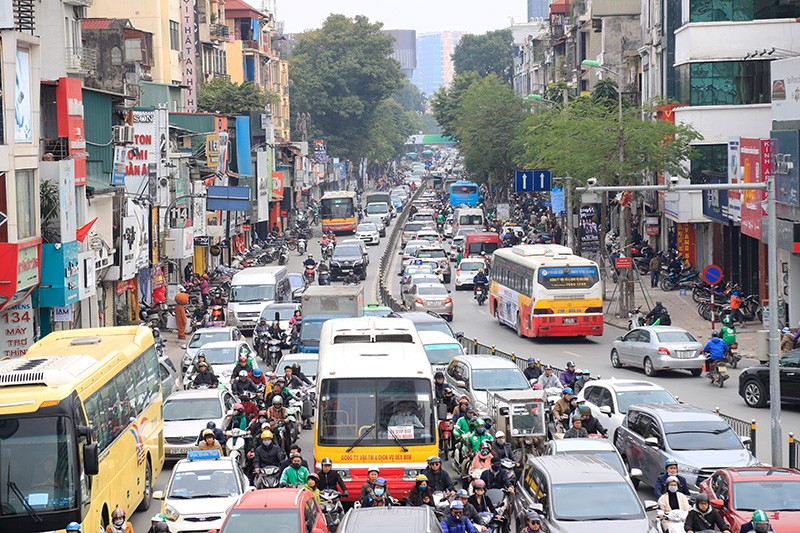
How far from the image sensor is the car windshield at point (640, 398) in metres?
24.9

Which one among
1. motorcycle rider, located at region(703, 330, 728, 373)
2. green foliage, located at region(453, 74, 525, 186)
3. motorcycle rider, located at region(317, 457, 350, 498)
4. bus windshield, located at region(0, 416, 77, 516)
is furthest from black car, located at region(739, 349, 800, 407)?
green foliage, located at region(453, 74, 525, 186)

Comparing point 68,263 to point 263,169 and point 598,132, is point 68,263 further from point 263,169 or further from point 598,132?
point 263,169

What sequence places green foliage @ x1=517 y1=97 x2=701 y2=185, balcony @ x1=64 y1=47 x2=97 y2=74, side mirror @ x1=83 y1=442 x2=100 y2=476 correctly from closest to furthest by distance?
side mirror @ x1=83 y1=442 x2=100 y2=476, green foliage @ x1=517 y1=97 x2=701 y2=185, balcony @ x1=64 y1=47 x2=97 y2=74

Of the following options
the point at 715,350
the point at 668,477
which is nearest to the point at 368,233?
the point at 715,350

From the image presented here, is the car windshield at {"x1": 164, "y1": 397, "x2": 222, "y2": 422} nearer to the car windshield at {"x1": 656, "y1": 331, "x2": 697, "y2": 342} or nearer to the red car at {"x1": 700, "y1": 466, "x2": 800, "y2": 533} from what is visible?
the red car at {"x1": 700, "y1": 466, "x2": 800, "y2": 533}

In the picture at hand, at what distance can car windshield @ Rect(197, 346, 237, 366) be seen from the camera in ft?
114

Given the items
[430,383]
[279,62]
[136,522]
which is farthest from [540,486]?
[279,62]

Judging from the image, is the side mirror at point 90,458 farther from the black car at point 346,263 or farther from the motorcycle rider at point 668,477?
the black car at point 346,263

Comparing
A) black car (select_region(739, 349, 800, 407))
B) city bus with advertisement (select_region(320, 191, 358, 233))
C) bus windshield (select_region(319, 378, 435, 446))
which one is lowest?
black car (select_region(739, 349, 800, 407))

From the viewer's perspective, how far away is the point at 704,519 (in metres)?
16.9

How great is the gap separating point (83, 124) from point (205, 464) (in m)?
24.6

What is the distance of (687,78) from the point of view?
5534cm

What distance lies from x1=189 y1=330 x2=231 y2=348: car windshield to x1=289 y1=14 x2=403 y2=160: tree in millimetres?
94148

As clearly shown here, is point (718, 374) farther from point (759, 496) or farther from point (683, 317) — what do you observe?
point (759, 496)
